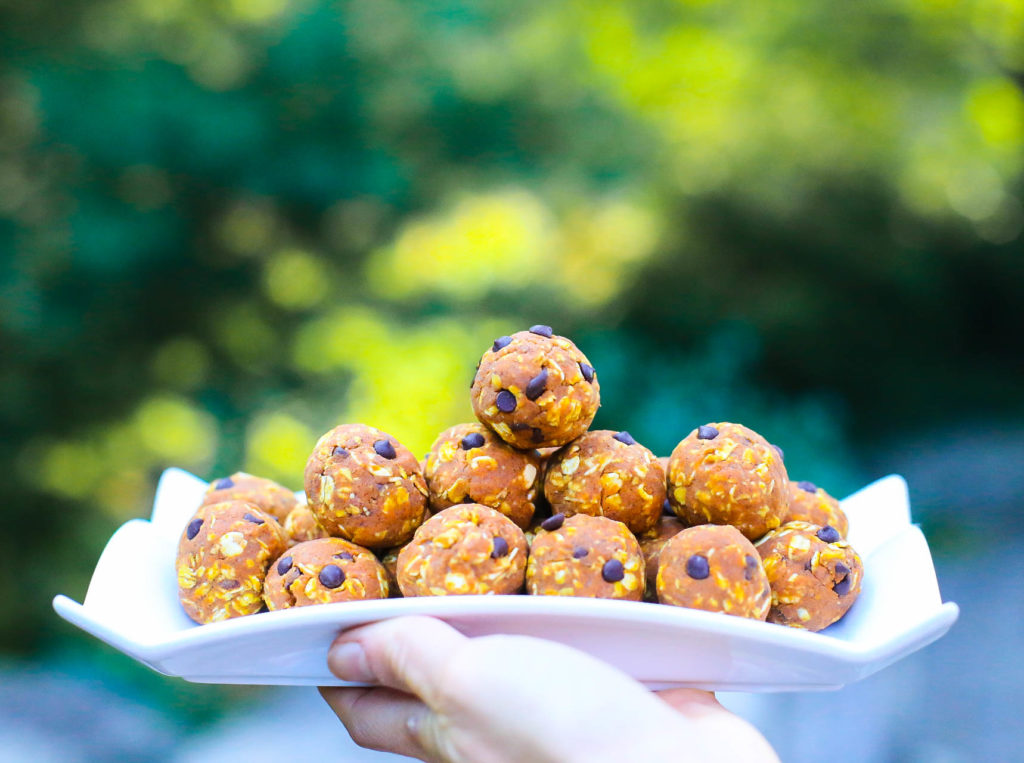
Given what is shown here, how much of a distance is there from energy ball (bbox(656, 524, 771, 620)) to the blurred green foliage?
1654 millimetres

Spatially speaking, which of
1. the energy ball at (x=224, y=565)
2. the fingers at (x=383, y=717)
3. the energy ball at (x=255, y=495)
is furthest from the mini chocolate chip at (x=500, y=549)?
the energy ball at (x=255, y=495)

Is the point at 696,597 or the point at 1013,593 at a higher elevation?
the point at 1013,593

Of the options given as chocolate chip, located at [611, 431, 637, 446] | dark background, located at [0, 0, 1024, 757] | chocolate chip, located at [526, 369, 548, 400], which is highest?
dark background, located at [0, 0, 1024, 757]

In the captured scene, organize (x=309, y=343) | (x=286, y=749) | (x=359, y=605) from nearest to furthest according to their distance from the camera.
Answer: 1. (x=359, y=605)
2. (x=286, y=749)
3. (x=309, y=343)

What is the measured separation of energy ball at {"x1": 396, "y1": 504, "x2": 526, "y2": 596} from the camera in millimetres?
975

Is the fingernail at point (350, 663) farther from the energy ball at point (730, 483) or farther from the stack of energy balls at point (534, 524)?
the energy ball at point (730, 483)

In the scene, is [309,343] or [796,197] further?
[796,197]

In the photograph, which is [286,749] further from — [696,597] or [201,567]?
[696,597]

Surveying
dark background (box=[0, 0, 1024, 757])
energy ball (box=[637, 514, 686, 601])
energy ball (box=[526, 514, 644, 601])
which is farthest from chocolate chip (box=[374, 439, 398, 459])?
dark background (box=[0, 0, 1024, 757])

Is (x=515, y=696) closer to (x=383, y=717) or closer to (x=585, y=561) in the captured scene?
(x=585, y=561)

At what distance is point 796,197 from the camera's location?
3.02 metres

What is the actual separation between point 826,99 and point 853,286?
676 mm

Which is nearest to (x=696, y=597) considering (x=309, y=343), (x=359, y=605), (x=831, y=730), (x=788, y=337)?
(x=359, y=605)

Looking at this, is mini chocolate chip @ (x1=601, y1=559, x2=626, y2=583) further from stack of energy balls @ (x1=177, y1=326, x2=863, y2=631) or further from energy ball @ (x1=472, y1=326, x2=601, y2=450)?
energy ball @ (x1=472, y1=326, x2=601, y2=450)
